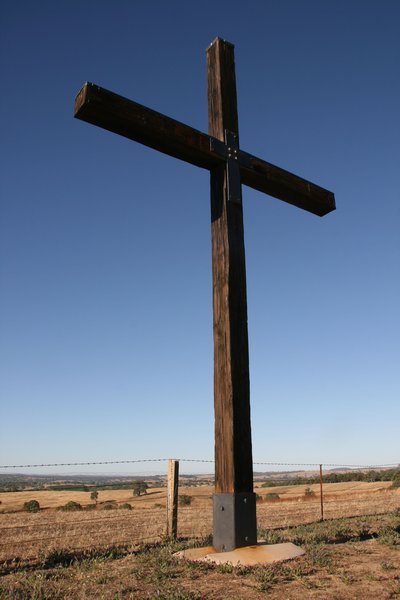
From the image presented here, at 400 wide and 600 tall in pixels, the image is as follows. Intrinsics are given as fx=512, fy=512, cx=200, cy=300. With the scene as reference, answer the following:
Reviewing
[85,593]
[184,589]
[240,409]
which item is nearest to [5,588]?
[85,593]

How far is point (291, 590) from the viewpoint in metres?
3.75

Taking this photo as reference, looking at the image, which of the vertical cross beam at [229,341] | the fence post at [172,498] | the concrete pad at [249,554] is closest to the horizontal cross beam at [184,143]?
the vertical cross beam at [229,341]

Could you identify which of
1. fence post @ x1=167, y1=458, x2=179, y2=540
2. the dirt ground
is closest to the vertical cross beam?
the dirt ground

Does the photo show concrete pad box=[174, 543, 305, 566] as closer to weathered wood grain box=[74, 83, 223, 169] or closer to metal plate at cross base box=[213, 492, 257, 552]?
metal plate at cross base box=[213, 492, 257, 552]

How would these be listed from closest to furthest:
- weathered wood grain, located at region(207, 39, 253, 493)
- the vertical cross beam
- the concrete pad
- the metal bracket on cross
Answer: the concrete pad < the vertical cross beam < weathered wood grain, located at region(207, 39, 253, 493) < the metal bracket on cross

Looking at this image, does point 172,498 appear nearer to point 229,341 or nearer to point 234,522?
point 234,522

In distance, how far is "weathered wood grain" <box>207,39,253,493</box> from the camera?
4914 mm

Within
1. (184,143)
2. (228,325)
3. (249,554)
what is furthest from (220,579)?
(184,143)

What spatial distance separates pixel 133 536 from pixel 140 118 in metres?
8.00

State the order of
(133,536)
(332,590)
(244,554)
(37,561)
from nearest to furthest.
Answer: (332,590), (244,554), (37,561), (133,536)

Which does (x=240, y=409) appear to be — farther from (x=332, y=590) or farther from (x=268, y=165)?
(x=268, y=165)

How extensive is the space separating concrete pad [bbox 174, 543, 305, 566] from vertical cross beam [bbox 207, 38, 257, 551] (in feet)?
0.32

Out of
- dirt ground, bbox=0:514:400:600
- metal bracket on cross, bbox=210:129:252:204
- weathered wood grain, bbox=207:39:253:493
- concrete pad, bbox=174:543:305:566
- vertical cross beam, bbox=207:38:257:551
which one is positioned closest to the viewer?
dirt ground, bbox=0:514:400:600

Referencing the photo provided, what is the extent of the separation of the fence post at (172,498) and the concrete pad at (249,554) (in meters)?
3.45
